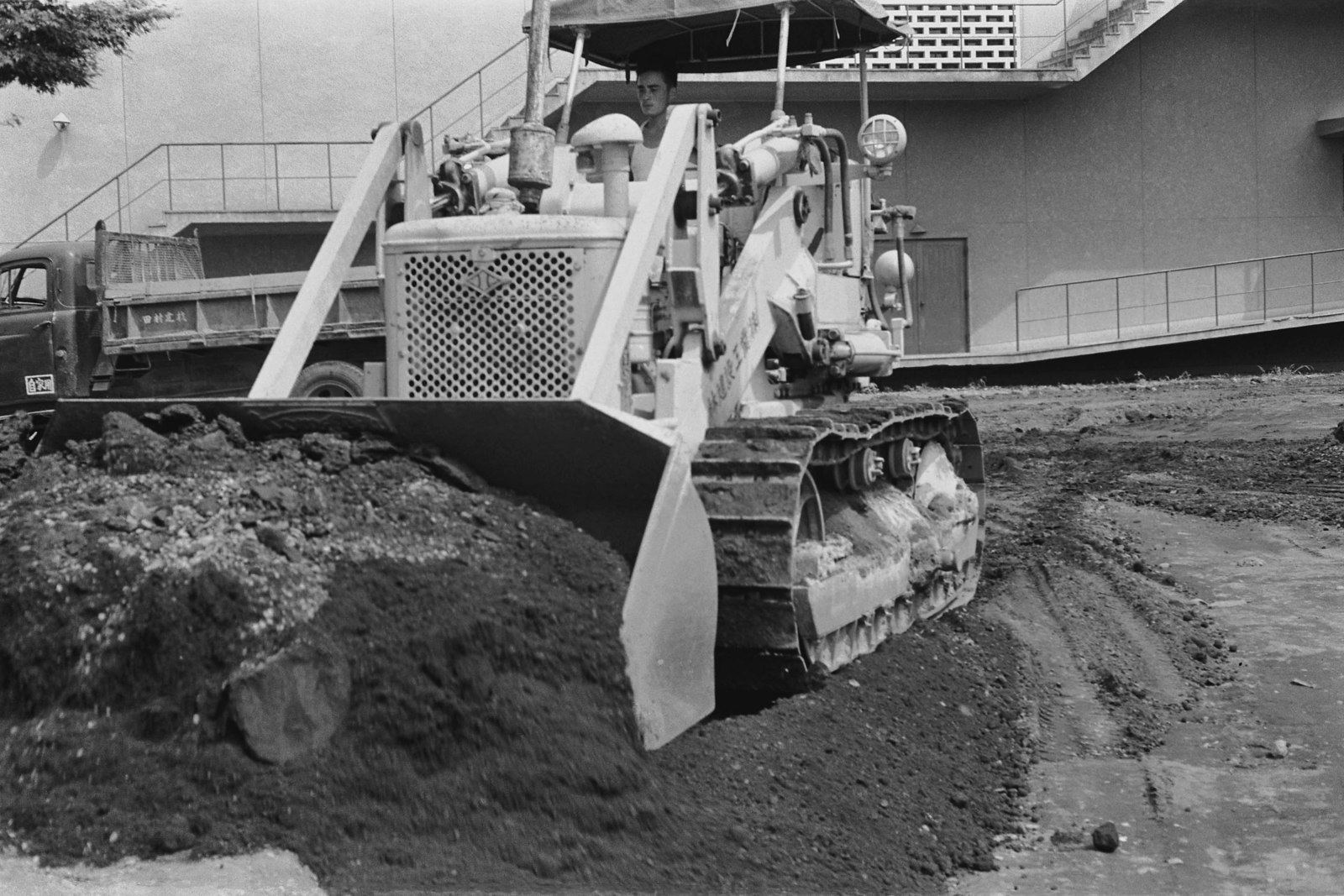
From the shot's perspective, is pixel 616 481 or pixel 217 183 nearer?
pixel 616 481

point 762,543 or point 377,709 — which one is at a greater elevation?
point 762,543

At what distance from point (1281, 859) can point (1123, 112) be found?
22.3 m

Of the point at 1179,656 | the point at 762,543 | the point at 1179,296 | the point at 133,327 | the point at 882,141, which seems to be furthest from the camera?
the point at 1179,296

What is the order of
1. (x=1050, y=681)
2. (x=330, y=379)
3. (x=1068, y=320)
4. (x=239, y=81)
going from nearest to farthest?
(x=1050, y=681)
(x=330, y=379)
(x=239, y=81)
(x=1068, y=320)

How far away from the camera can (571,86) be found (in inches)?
328

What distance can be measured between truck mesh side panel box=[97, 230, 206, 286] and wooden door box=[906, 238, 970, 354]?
12425mm

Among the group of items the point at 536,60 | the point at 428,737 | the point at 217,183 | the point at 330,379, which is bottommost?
the point at 428,737

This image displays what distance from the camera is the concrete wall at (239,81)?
77.8ft

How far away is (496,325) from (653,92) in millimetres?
3214

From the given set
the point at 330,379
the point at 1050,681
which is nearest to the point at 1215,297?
the point at 330,379

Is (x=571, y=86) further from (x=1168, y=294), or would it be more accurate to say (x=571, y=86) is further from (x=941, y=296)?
(x=1168, y=294)

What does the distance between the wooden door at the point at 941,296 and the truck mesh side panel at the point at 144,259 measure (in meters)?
12.4

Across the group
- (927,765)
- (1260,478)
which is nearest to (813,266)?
(927,765)

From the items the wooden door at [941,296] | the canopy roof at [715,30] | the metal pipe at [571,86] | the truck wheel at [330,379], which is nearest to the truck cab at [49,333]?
the truck wheel at [330,379]
